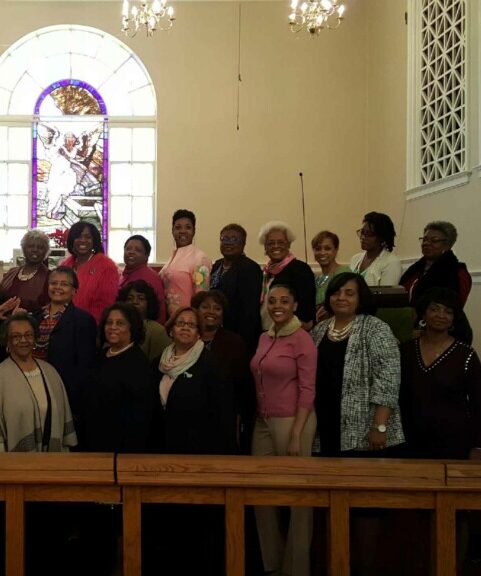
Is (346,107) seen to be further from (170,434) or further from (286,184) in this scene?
(170,434)

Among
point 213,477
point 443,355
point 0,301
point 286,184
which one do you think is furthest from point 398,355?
point 286,184

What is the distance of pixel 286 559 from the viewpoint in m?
3.00

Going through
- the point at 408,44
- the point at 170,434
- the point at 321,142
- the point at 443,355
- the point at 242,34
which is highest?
the point at 242,34

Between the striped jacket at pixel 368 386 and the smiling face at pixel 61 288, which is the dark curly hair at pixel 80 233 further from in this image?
the striped jacket at pixel 368 386

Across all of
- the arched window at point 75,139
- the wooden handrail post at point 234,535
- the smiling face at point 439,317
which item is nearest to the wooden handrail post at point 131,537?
the wooden handrail post at point 234,535

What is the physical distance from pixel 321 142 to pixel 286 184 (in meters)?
0.65

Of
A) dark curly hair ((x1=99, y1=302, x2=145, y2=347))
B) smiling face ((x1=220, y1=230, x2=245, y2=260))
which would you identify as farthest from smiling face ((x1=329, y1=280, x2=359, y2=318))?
smiling face ((x1=220, y1=230, x2=245, y2=260))

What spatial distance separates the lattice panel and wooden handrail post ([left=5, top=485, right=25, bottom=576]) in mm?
4921

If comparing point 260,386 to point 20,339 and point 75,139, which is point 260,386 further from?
point 75,139

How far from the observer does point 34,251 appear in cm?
403

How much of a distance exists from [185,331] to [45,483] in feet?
3.95

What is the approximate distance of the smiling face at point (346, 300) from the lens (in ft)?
10.5

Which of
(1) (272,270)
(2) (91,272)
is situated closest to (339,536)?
(1) (272,270)

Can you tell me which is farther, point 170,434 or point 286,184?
point 286,184
